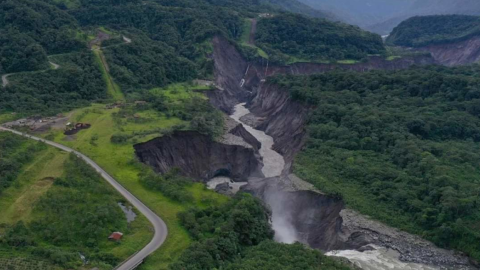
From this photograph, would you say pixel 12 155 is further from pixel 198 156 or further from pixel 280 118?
pixel 280 118

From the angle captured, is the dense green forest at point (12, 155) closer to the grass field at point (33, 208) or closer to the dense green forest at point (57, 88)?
the grass field at point (33, 208)

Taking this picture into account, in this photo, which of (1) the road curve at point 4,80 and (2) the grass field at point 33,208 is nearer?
(2) the grass field at point 33,208

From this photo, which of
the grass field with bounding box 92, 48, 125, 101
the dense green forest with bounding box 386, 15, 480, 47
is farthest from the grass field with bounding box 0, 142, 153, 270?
the dense green forest with bounding box 386, 15, 480, 47

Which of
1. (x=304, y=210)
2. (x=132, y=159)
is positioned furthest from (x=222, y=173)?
(x=304, y=210)

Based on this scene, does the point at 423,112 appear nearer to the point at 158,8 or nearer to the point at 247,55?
the point at 247,55

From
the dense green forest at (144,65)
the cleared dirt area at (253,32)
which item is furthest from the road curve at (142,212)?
the cleared dirt area at (253,32)

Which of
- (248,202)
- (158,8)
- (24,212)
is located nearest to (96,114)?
(24,212)

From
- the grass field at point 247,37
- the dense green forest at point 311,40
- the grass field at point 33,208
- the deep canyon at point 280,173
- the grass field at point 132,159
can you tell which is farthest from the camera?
the dense green forest at point 311,40
